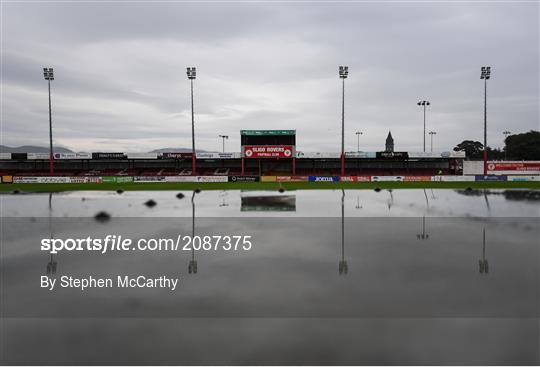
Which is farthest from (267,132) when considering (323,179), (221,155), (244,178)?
(323,179)

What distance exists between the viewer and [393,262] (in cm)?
1011

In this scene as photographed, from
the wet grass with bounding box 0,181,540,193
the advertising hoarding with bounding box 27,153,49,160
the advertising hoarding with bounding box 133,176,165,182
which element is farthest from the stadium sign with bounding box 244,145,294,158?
the advertising hoarding with bounding box 27,153,49,160

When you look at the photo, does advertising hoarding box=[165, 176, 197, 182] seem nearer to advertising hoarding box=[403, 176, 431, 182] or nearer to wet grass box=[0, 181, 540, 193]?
wet grass box=[0, 181, 540, 193]

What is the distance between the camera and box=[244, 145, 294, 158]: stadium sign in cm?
6047

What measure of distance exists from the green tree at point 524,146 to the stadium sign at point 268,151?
109m

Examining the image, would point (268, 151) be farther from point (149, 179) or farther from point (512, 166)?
point (512, 166)

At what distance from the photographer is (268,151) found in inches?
2383

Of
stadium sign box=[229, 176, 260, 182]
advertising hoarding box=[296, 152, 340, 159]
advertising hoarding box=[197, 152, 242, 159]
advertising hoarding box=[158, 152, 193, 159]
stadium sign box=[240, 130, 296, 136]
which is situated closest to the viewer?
stadium sign box=[229, 176, 260, 182]

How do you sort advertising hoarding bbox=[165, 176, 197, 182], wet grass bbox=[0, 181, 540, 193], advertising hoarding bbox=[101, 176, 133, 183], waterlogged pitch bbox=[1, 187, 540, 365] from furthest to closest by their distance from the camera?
1. advertising hoarding bbox=[101, 176, 133, 183]
2. advertising hoarding bbox=[165, 176, 197, 182]
3. wet grass bbox=[0, 181, 540, 193]
4. waterlogged pitch bbox=[1, 187, 540, 365]

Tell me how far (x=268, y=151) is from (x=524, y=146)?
113202 mm

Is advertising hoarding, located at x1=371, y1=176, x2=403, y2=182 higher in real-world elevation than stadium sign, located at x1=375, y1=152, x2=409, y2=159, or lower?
lower

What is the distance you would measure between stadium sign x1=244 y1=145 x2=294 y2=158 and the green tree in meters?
109

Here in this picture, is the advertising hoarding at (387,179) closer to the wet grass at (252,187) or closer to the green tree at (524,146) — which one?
the wet grass at (252,187)

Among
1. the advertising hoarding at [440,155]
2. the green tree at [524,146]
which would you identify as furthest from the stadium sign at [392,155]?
the green tree at [524,146]
